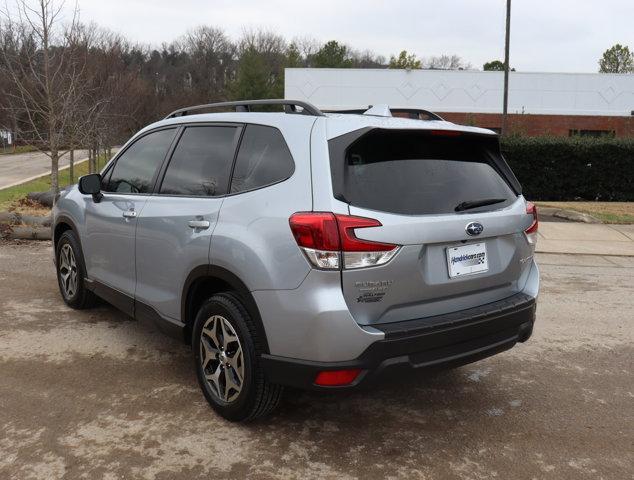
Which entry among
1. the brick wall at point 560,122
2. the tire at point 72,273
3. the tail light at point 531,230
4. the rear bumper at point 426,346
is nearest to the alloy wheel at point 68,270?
the tire at point 72,273

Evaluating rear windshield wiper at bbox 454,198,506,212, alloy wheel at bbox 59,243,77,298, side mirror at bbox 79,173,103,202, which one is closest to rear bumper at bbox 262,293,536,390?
rear windshield wiper at bbox 454,198,506,212

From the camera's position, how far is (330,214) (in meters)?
2.70

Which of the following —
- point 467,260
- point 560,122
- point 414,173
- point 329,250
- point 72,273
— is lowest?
point 72,273

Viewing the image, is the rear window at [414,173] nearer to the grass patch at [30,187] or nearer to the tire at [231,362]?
the tire at [231,362]

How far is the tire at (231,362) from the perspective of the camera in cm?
301

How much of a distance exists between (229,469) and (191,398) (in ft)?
2.82

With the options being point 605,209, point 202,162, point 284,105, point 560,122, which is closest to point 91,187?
point 202,162

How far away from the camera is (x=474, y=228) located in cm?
303

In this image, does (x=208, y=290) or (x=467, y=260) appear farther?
(x=208, y=290)

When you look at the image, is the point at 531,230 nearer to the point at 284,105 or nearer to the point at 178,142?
the point at 284,105

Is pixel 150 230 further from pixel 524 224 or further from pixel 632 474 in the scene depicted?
pixel 632 474

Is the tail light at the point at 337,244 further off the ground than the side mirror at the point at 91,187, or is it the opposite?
the side mirror at the point at 91,187

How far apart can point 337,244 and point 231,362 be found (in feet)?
3.32

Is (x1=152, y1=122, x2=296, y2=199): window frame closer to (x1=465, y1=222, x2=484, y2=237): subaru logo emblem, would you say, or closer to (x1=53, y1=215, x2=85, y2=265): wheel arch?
(x1=465, y1=222, x2=484, y2=237): subaru logo emblem
